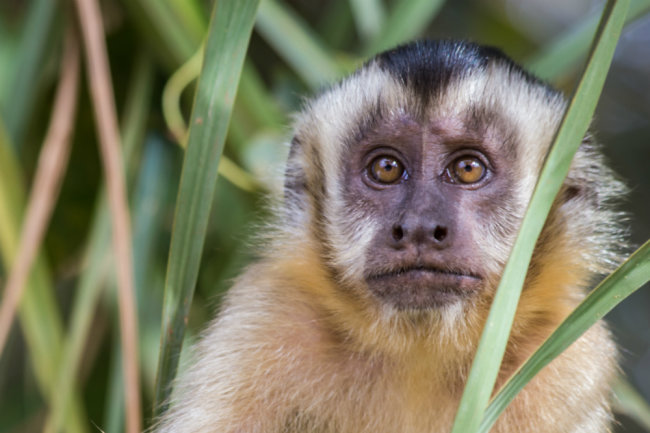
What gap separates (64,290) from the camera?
13.2ft

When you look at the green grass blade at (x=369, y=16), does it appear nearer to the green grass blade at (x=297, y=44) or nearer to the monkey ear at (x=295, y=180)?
the green grass blade at (x=297, y=44)

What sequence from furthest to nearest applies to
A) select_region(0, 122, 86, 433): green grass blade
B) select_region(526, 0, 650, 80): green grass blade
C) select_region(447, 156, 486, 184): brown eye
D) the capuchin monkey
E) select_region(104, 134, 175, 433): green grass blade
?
select_region(526, 0, 650, 80): green grass blade → select_region(104, 134, 175, 433): green grass blade → select_region(0, 122, 86, 433): green grass blade → select_region(447, 156, 486, 184): brown eye → the capuchin monkey

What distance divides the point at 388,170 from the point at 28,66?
1.40 m

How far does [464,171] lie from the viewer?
2.32m

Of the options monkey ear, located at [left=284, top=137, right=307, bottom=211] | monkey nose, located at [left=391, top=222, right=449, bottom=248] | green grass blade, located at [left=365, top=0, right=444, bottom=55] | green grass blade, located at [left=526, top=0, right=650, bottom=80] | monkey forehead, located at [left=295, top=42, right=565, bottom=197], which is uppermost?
green grass blade, located at [left=365, top=0, right=444, bottom=55]

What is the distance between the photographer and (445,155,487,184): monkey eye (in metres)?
2.32

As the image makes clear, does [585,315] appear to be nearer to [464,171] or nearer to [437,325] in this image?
[437,325]

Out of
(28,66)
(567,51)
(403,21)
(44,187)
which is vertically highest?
(403,21)

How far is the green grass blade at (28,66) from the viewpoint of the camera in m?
2.74

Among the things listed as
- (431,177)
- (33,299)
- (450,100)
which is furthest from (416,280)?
(33,299)

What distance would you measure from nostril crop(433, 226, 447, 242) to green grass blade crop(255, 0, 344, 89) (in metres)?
1.18

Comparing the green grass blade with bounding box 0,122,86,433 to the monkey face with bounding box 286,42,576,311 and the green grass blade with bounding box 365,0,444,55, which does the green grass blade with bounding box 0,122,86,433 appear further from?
the green grass blade with bounding box 365,0,444,55

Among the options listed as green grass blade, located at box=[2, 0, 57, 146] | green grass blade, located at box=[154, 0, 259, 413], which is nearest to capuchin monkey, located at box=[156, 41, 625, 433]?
green grass blade, located at box=[154, 0, 259, 413]

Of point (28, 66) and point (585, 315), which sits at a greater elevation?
point (28, 66)
